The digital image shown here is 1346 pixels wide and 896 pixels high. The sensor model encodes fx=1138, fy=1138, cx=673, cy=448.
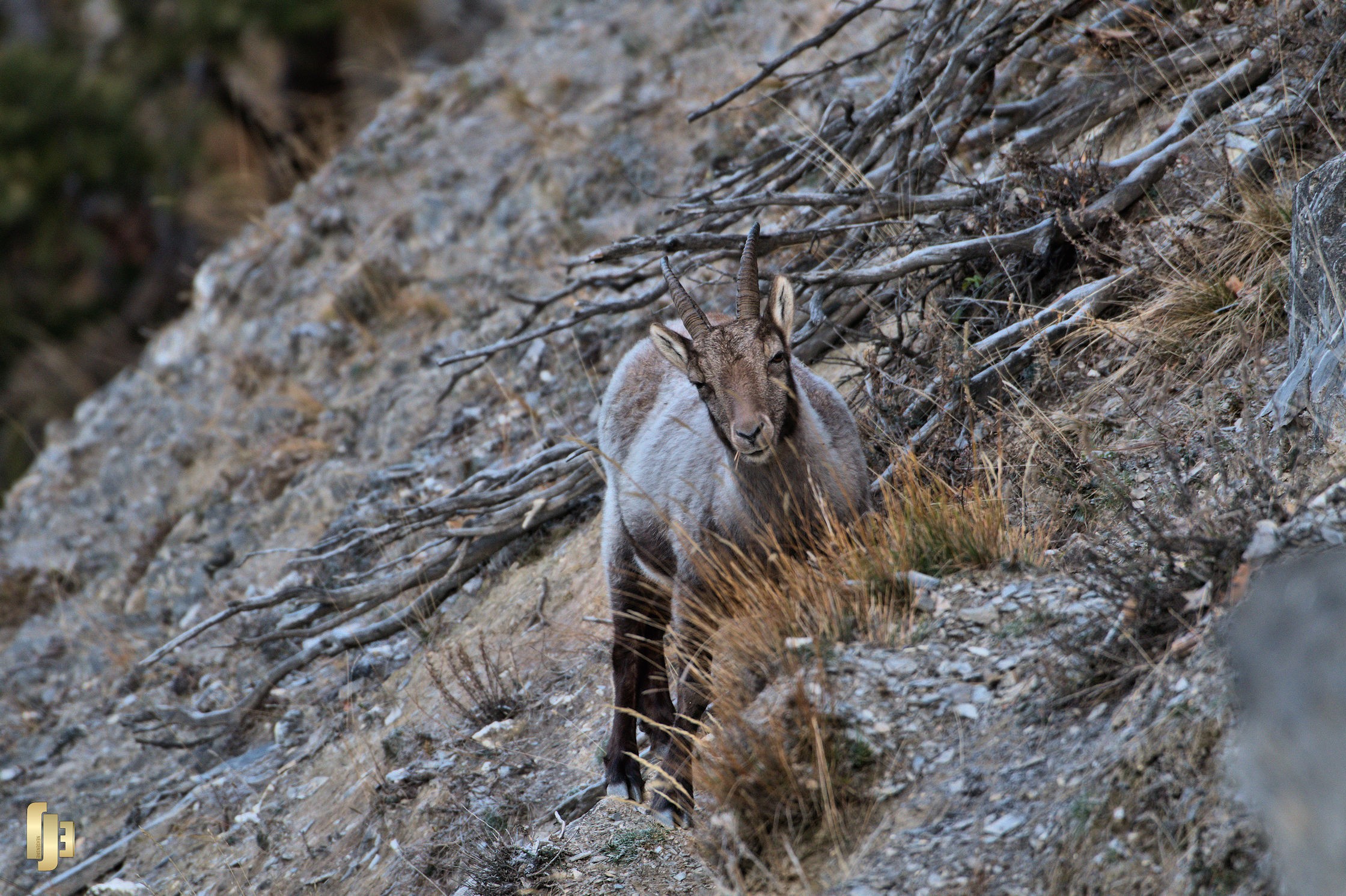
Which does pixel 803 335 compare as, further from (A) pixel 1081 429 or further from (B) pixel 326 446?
(B) pixel 326 446

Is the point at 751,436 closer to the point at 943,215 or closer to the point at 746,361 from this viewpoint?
the point at 746,361

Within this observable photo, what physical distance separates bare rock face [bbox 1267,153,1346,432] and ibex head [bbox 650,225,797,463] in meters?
1.93

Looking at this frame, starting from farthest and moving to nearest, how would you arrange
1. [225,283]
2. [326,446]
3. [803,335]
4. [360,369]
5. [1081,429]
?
1. [225,283]
2. [360,369]
3. [326,446]
4. [803,335]
5. [1081,429]

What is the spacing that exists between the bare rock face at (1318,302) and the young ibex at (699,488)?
1.75m

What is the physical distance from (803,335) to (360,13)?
15.6 m

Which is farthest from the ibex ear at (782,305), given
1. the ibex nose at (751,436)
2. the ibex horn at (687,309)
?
the ibex nose at (751,436)

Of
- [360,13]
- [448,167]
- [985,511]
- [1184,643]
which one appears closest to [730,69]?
[448,167]

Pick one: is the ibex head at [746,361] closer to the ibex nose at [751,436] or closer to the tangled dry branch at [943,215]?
the ibex nose at [751,436]

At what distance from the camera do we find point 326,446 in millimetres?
10461

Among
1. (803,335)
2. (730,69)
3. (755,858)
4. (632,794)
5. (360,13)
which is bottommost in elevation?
(632,794)

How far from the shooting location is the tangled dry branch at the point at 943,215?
19.2ft

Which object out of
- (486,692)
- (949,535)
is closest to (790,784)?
(949,535)

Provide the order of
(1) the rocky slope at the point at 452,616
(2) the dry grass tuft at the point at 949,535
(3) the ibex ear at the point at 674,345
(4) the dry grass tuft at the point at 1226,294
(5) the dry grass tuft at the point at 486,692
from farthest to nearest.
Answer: (5) the dry grass tuft at the point at 486,692, (4) the dry grass tuft at the point at 1226,294, (3) the ibex ear at the point at 674,345, (2) the dry grass tuft at the point at 949,535, (1) the rocky slope at the point at 452,616

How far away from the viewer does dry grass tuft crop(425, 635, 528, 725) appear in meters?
6.21
